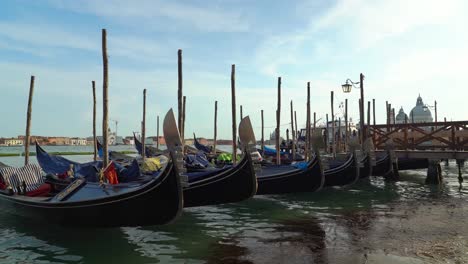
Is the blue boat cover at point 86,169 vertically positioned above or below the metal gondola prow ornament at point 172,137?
below

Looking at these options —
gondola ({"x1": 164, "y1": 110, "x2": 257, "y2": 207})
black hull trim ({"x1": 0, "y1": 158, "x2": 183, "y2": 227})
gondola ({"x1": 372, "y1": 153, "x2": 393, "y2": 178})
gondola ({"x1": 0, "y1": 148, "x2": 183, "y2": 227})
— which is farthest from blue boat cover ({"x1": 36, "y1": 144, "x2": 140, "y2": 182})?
gondola ({"x1": 372, "y1": 153, "x2": 393, "y2": 178})

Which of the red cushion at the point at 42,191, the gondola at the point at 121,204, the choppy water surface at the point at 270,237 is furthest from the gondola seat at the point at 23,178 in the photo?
the gondola at the point at 121,204

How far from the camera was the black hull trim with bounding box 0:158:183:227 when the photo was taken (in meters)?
6.29

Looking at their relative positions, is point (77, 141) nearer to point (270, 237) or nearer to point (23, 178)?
point (23, 178)

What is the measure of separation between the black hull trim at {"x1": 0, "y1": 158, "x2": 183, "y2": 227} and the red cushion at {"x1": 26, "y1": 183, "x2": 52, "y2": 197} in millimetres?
2175

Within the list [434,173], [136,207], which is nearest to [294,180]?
[136,207]

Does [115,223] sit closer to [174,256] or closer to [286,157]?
[174,256]

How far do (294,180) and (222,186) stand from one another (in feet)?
11.3

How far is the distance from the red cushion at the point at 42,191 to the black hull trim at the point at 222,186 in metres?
3.21

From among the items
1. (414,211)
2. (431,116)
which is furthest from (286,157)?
(431,116)

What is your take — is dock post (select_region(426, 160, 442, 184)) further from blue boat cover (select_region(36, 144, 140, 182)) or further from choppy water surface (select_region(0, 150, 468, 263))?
blue boat cover (select_region(36, 144, 140, 182))

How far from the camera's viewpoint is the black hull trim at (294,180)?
37.1 ft

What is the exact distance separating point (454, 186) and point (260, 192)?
7.31 m

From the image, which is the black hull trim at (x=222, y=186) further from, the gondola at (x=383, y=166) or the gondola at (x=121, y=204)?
the gondola at (x=383, y=166)
